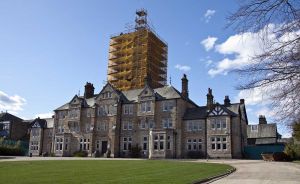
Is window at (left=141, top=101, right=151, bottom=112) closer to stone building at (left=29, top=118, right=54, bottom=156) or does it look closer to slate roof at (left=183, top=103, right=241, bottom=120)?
slate roof at (left=183, top=103, right=241, bottom=120)

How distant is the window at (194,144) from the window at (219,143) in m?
2.14

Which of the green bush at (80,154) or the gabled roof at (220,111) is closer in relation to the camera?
the gabled roof at (220,111)

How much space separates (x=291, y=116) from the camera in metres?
8.28

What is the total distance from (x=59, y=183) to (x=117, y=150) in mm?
40624

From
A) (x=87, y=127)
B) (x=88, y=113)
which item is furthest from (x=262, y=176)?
(x=88, y=113)

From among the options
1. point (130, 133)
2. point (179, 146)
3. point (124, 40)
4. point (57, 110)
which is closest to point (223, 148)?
point (179, 146)

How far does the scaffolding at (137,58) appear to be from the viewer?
83.5 metres

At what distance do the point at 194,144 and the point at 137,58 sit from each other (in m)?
39.0

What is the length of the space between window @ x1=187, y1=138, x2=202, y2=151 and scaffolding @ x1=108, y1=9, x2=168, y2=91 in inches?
1251

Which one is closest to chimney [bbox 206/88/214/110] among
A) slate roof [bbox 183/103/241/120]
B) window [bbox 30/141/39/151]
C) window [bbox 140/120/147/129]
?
slate roof [bbox 183/103/241/120]

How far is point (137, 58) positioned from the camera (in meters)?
84.9

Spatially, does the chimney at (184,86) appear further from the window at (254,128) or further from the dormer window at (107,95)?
the window at (254,128)

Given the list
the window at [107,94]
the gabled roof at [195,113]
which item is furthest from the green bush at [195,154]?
the window at [107,94]

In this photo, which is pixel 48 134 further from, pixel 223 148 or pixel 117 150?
pixel 223 148
